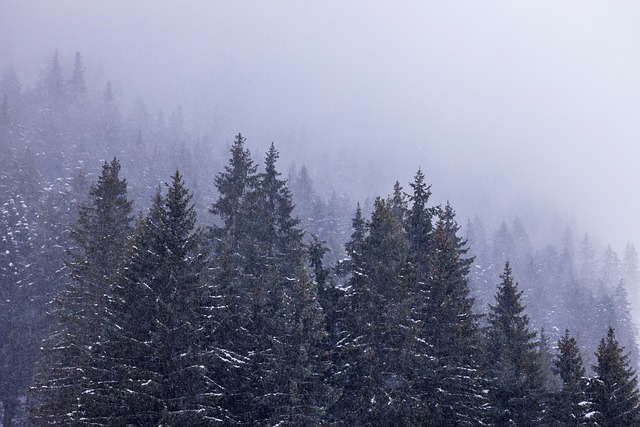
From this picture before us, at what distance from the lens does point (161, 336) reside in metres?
21.6

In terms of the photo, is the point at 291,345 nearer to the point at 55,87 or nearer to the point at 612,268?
the point at 612,268

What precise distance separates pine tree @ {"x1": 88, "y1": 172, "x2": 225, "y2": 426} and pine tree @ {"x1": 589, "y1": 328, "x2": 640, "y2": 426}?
16951mm

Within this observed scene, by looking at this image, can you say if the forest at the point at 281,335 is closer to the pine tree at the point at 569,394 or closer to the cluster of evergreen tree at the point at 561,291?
the pine tree at the point at 569,394

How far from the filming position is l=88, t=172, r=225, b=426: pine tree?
20938 mm

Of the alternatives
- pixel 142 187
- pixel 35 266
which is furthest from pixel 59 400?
pixel 142 187

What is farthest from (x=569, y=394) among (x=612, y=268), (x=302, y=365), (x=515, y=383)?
(x=612, y=268)

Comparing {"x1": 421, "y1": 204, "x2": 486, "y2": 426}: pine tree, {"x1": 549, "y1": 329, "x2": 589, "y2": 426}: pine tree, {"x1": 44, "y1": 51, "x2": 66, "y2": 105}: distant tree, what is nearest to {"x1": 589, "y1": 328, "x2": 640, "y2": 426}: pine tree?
{"x1": 549, "y1": 329, "x2": 589, "y2": 426}: pine tree

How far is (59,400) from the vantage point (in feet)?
79.5

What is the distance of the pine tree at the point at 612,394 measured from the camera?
80.2 feet

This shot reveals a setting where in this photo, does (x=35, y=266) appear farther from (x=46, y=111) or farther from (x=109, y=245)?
(x=46, y=111)

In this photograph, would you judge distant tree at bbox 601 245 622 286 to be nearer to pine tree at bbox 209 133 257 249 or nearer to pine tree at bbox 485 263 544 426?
pine tree at bbox 485 263 544 426

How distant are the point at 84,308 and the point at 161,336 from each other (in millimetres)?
8380

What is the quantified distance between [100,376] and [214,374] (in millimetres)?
4848

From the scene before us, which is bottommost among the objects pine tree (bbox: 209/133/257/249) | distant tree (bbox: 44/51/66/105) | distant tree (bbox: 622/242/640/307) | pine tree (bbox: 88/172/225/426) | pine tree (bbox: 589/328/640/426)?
pine tree (bbox: 589/328/640/426)
